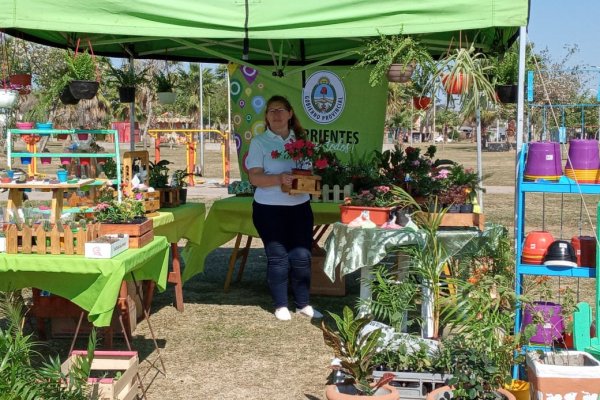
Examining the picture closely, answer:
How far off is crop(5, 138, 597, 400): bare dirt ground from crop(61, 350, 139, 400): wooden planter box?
0.50m

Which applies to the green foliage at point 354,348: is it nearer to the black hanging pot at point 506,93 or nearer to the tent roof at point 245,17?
the tent roof at point 245,17

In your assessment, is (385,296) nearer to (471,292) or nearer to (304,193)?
(471,292)

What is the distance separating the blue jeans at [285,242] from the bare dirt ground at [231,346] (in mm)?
261

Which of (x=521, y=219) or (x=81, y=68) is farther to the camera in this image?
(x=81, y=68)

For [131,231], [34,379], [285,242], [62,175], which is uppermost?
[62,175]

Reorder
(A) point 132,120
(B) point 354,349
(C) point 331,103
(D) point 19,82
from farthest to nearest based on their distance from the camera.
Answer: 1. (C) point 331,103
2. (A) point 132,120
3. (D) point 19,82
4. (B) point 354,349

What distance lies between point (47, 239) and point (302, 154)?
74.9 inches

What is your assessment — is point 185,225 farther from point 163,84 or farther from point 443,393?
point 443,393

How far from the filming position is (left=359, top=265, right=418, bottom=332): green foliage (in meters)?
4.32

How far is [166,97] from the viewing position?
790 cm

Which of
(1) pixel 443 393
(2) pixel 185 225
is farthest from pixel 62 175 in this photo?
(1) pixel 443 393

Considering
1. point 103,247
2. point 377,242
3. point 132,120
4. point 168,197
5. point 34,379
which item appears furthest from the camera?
point 132,120

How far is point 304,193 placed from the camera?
5.37m

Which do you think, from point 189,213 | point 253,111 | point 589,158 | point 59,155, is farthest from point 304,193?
point 253,111
